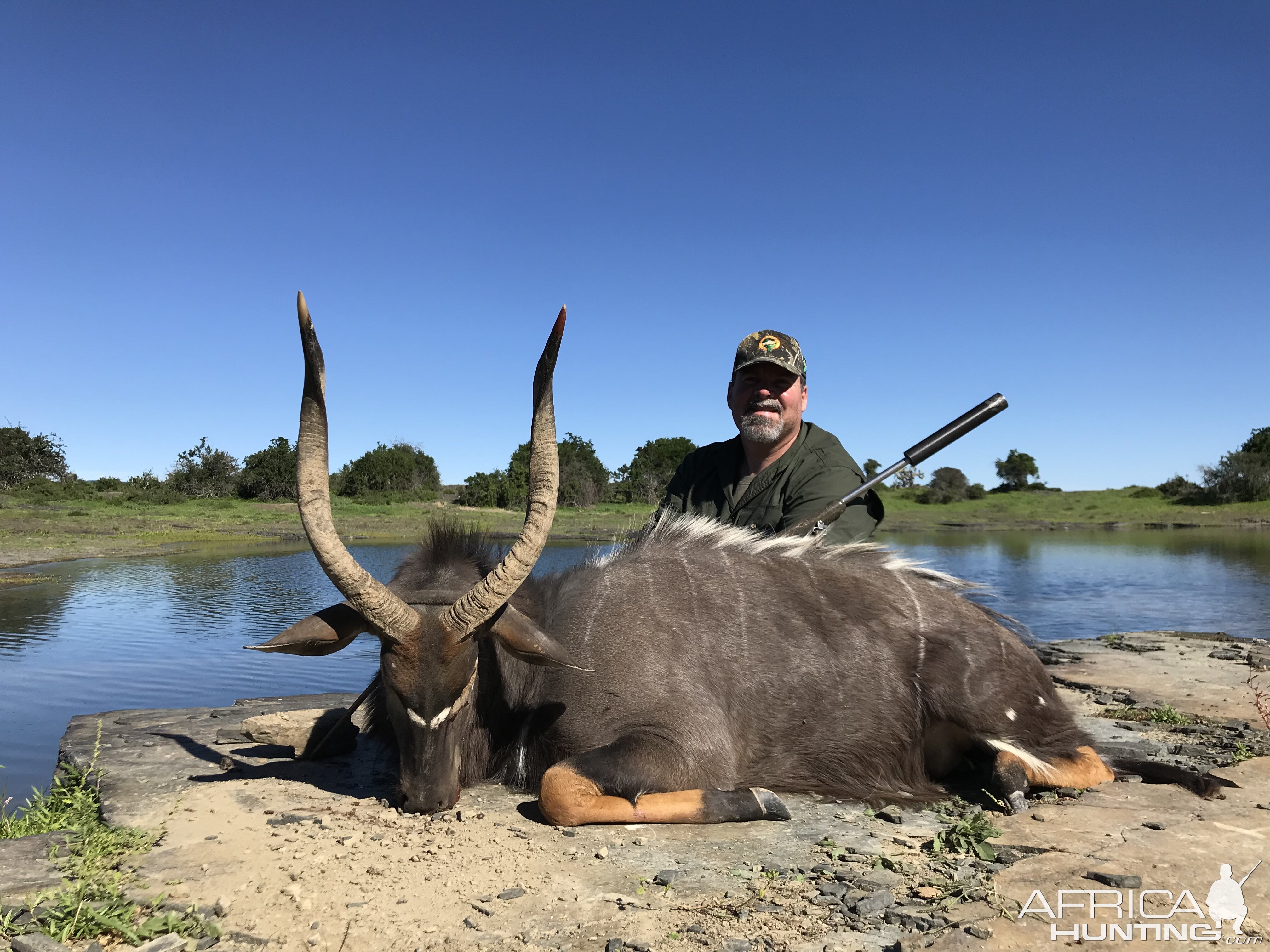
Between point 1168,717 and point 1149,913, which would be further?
point 1168,717

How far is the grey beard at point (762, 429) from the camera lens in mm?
7301

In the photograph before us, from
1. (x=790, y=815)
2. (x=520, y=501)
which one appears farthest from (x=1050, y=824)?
(x=520, y=501)

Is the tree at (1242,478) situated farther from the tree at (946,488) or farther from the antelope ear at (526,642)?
the antelope ear at (526,642)

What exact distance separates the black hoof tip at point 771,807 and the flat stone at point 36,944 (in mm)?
3118

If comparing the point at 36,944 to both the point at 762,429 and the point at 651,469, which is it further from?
the point at 651,469

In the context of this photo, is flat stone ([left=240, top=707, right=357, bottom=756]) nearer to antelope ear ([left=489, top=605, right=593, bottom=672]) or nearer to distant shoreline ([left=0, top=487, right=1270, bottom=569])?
distant shoreline ([left=0, top=487, right=1270, bottom=569])

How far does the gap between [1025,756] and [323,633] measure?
13.4 feet

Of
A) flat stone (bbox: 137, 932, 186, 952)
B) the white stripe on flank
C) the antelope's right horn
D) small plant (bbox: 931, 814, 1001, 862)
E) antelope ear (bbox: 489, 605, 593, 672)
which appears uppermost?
the antelope's right horn

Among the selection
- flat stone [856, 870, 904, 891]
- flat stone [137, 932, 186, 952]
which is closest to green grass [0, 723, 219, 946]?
flat stone [137, 932, 186, 952]

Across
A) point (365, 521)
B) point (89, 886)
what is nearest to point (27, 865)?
point (89, 886)

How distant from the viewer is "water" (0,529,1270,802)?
8805 millimetres

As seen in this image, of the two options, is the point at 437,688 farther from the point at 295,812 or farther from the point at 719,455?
the point at 719,455

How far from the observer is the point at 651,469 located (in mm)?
48250

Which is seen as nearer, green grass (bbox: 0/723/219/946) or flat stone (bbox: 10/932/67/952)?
flat stone (bbox: 10/932/67/952)
